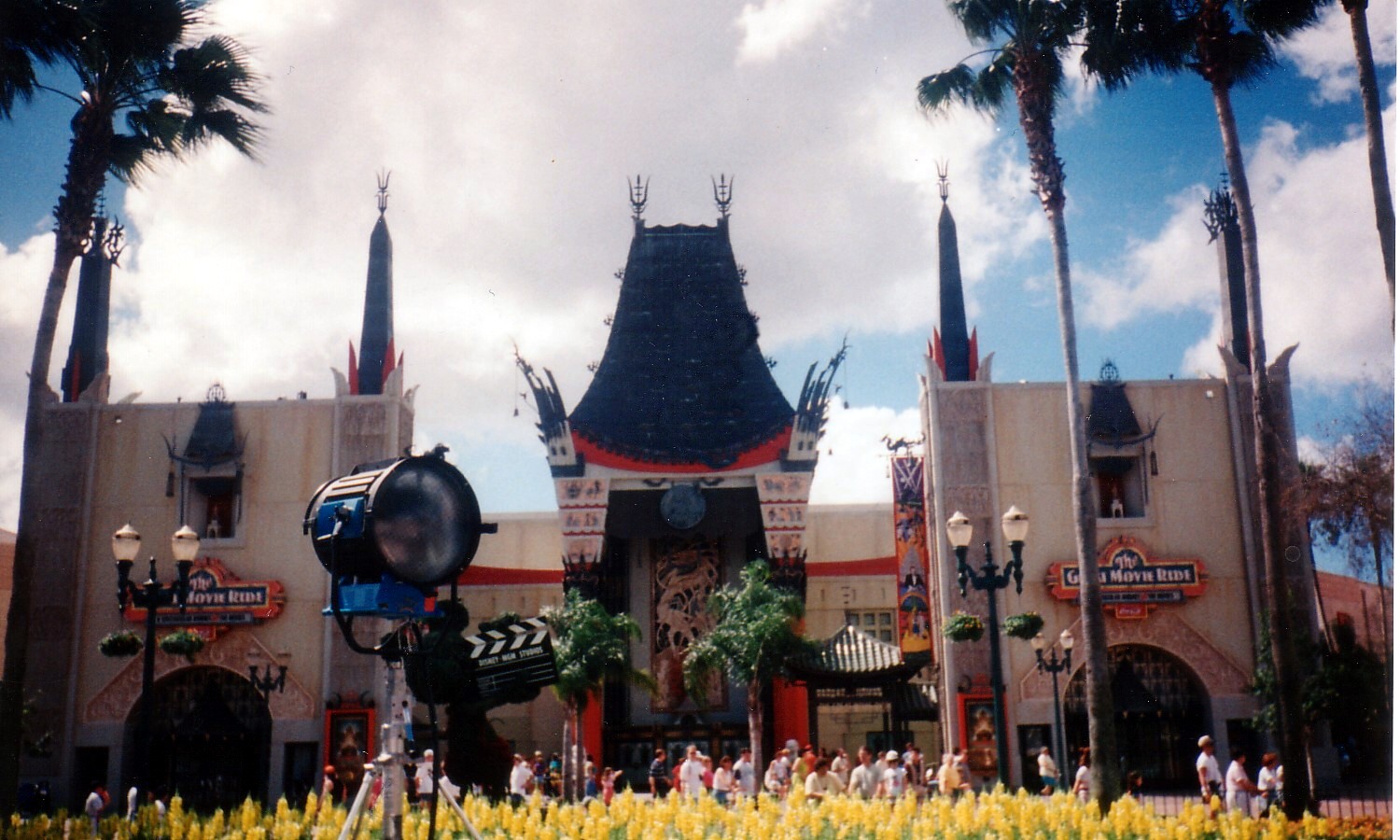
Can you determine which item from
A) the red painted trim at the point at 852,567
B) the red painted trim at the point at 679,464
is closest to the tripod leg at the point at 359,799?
the red painted trim at the point at 679,464

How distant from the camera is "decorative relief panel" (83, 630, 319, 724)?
87.8 ft

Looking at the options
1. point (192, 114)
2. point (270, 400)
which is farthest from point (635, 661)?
point (192, 114)

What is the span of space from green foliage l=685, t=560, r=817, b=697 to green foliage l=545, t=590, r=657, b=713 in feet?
5.29

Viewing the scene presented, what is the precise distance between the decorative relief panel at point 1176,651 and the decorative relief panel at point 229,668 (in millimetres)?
16728

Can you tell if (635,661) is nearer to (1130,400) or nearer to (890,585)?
(890,585)

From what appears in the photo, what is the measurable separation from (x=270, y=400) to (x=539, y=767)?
36.9 feet

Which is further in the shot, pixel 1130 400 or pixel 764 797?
pixel 1130 400

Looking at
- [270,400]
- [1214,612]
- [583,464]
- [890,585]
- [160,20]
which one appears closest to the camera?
[160,20]

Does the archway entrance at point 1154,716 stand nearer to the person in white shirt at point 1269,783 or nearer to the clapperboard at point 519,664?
the person in white shirt at point 1269,783

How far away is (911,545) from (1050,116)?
12.5 m

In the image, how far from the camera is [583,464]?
3134 centimetres

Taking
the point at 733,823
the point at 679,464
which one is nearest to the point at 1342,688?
the point at 679,464

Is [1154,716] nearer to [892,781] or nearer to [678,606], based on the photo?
[678,606]

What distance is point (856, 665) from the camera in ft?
89.1
